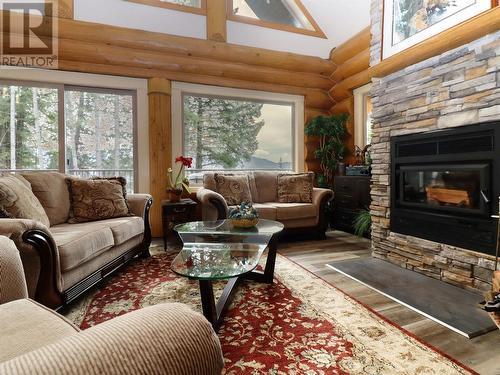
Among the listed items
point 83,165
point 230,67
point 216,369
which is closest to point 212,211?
point 83,165

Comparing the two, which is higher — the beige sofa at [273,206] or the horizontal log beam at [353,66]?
the horizontal log beam at [353,66]

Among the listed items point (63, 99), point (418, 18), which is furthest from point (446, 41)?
point (63, 99)

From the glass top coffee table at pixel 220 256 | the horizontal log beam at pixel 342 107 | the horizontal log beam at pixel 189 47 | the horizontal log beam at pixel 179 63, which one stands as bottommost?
the glass top coffee table at pixel 220 256

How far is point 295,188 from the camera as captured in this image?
4.20m

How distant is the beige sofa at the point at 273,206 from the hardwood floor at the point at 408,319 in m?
0.48

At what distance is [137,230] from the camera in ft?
9.04

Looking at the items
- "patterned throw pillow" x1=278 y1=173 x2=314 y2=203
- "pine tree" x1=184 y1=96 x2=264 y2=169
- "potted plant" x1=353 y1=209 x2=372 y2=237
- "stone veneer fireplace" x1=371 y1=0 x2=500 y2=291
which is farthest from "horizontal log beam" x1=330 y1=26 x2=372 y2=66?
"potted plant" x1=353 y1=209 x2=372 y2=237

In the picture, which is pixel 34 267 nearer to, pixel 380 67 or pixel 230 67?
pixel 380 67

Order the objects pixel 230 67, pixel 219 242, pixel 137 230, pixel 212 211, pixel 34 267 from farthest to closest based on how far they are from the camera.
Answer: pixel 230 67, pixel 212 211, pixel 137 230, pixel 219 242, pixel 34 267

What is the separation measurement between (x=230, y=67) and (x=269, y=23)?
1.07 meters

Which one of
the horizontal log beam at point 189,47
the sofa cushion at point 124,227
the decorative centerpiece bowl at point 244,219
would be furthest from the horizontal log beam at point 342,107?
the sofa cushion at point 124,227

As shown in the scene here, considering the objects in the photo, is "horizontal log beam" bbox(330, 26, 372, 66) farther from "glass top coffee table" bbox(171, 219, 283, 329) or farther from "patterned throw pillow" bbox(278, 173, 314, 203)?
"glass top coffee table" bbox(171, 219, 283, 329)

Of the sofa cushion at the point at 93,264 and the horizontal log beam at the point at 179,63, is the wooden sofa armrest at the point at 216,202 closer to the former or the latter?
the sofa cushion at the point at 93,264

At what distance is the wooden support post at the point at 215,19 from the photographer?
4.31 m
